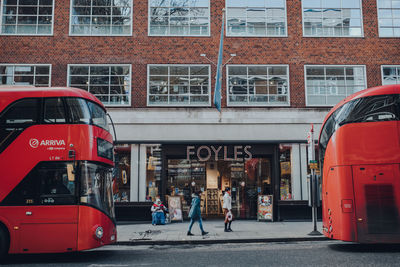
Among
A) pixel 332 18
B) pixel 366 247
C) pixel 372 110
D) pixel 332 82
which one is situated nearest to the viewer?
pixel 372 110

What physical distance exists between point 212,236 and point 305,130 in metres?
7.24

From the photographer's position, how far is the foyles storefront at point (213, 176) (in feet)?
54.2

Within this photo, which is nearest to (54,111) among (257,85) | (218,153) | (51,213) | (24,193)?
(24,193)

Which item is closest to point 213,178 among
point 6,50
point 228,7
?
point 228,7

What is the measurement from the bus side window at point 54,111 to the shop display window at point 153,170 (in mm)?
7984

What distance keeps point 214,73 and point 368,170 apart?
960 cm

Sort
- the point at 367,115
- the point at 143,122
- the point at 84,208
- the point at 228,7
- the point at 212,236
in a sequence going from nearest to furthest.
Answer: the point at 84,208, the point at 367,115, the point at 212,236, the point at 143,122, the point at 228,7

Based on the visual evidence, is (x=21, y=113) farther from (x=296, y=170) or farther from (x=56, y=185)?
(x=296, y=170)

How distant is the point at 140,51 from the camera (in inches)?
689

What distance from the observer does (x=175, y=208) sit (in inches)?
650

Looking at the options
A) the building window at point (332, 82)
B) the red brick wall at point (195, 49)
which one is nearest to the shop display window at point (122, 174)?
the red brick wall at point (195, 49)

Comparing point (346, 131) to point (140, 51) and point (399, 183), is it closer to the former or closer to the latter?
point (399, 183)

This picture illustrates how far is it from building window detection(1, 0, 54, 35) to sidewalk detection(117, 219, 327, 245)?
9.89 metres

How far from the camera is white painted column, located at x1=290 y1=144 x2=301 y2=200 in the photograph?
1670 centimetres
